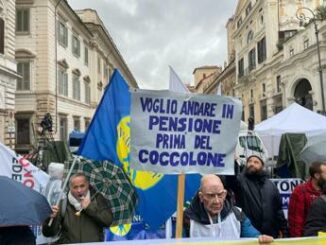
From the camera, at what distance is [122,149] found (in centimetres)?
477

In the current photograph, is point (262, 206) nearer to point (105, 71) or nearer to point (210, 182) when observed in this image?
point (210, 182)

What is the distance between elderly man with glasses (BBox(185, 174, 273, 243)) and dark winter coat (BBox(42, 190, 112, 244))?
0.79m

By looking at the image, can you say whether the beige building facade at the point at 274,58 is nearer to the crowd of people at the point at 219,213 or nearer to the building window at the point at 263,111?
the building window at the point at 263,111

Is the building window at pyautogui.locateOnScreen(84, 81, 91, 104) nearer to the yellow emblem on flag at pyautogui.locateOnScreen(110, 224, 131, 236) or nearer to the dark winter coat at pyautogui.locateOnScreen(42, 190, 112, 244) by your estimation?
the yellow emblem on flag at pyautogui.locateOnScreen(110, 224, 131, 236)

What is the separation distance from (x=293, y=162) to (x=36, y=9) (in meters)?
27.9

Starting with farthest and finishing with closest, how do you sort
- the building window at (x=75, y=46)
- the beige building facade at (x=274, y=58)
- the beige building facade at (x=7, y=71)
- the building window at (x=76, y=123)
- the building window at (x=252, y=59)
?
the building window at (x=252, y=59), the building window at (x=76, y=123), the building window at (x=75, y=46), the beige building facade at (x=274, y=58), the beige building facade at (x=7, y=71)

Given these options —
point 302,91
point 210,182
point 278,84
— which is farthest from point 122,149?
point 278,84

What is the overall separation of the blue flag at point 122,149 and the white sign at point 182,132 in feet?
2.16

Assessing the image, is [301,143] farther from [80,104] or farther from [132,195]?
[80,104]

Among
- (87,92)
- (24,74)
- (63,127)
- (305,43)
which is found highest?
(305,43)

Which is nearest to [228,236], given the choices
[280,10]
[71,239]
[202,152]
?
[202,152]

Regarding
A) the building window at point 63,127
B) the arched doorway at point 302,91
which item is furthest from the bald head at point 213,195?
the arched doorway at point 302,91

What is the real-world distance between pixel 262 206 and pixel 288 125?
6323 mm

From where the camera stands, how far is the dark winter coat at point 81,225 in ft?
12.6
